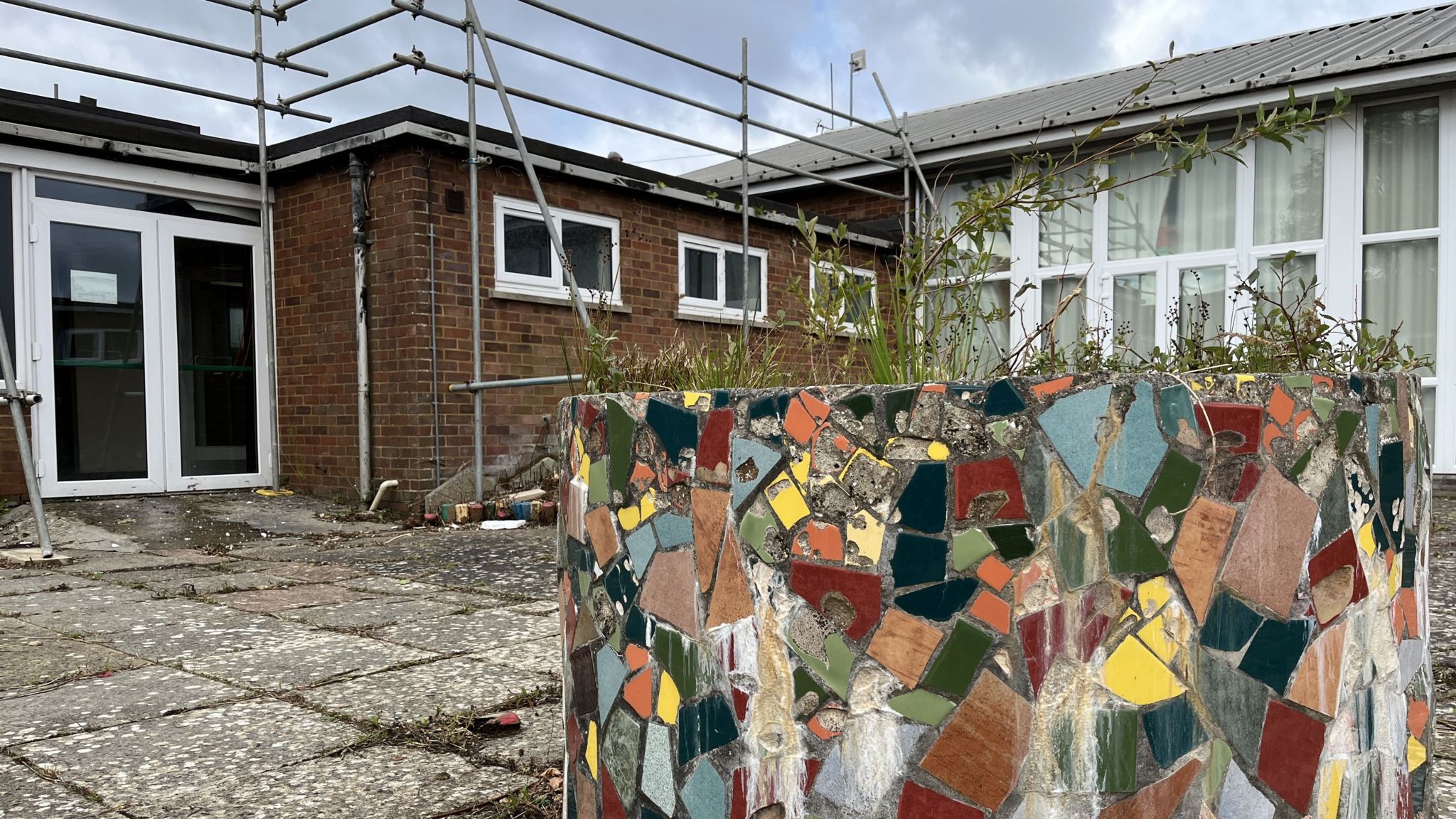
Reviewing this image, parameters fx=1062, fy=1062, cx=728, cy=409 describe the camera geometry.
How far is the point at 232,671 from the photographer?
321 centimetres

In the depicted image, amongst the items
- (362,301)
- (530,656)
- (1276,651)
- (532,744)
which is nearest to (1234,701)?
(1276,651)

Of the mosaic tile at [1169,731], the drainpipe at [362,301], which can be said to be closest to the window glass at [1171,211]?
the drainpipe at [362,301]

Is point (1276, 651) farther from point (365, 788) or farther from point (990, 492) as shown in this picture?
point (365, 788)

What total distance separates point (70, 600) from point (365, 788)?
114 inches

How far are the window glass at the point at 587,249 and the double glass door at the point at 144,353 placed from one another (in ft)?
7.55

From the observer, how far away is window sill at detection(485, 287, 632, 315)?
7473 mm

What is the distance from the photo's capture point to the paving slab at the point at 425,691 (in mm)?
2791

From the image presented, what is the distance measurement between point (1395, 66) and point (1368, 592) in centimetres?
868

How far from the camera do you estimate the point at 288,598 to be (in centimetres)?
445

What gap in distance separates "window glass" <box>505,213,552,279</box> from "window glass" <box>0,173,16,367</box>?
3070 mm

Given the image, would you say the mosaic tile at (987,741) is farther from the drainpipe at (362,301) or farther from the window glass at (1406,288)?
the window glass at (1406,288)

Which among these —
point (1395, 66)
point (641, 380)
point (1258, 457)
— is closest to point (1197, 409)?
point (1258, 457)

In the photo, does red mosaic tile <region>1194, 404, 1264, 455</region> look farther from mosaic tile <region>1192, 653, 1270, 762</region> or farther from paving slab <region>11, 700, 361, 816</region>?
paving slab <region>11, 700, 361, 816</region>

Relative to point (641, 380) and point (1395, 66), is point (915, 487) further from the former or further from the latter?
point (1395, 66)
